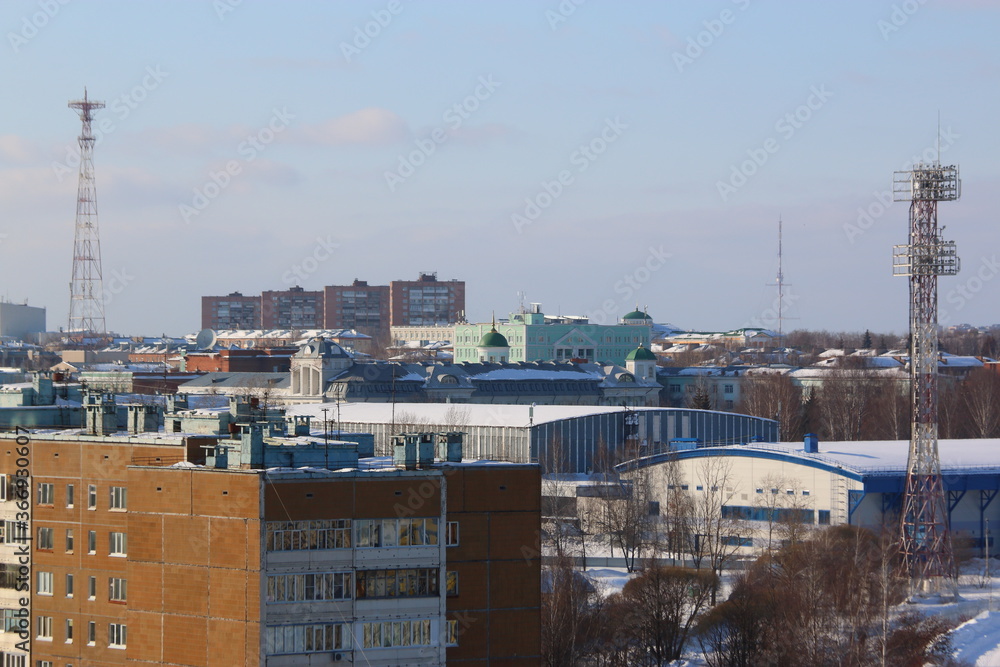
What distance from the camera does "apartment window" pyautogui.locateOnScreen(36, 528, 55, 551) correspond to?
3155 cm

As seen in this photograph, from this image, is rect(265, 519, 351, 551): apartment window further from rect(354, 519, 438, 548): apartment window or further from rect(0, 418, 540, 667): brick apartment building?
rect(354, 519, 438, 548): apartment window

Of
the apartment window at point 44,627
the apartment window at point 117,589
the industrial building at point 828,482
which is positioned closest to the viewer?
the apartment window at point 117,589

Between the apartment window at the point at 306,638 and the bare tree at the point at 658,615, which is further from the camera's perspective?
the bare tree at the point at 658,615

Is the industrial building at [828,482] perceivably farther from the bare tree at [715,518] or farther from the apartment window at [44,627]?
the apartment window at [44,627]

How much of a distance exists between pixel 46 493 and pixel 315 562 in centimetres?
795

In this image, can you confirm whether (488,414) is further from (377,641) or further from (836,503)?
(377,641)

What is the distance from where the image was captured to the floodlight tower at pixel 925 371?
51781mm

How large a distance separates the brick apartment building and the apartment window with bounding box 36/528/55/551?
204 cm

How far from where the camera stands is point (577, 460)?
3071 inches

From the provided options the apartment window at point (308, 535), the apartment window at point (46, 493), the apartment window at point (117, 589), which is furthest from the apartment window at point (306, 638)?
the apartment window at point (46, 493)

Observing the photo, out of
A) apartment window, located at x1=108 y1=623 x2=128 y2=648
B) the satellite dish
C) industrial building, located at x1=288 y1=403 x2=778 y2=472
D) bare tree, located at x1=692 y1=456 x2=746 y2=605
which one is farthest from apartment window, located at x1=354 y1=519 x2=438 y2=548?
the satellite dish

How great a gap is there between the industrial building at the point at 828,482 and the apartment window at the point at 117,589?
109ft

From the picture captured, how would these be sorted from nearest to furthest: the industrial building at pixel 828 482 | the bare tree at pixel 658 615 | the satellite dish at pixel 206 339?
the bare tree at pixel 658 615 → the industrial building at pixel 828 482 → the satellite dish at pixel 206 339

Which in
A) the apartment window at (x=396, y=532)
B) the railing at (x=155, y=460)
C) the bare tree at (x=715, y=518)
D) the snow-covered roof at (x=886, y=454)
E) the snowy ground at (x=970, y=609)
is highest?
the railing at (x=155, y=460)
